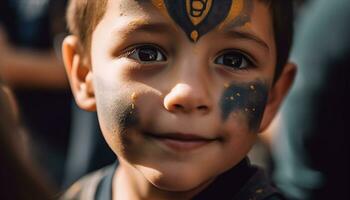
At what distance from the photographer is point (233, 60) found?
177 cm

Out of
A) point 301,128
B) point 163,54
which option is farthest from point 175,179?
point 301,128

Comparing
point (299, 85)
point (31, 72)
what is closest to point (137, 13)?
point (299, 85)

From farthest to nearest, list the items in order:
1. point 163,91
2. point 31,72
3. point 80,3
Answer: point 31,72 → point 80,3 → point 163,91

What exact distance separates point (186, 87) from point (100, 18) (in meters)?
0.36

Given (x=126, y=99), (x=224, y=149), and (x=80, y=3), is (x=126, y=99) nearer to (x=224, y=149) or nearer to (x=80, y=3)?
(x=224, y=149)

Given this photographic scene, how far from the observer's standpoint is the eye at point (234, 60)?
5.72 feet

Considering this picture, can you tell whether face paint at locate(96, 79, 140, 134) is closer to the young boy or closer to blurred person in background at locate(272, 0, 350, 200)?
the young boy

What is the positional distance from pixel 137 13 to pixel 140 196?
0.53 meters

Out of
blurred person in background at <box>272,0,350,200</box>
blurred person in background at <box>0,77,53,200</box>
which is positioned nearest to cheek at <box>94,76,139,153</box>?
blurred person in background at <box>0,77,53,200</box>

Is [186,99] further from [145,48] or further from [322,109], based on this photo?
[322,109]

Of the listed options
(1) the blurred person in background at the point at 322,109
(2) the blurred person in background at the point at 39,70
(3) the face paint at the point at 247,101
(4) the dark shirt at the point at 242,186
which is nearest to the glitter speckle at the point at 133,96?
(3) the face paint at the point at 247,101

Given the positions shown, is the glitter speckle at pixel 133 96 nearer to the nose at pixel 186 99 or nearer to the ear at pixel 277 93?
the nose at pixel 186 99

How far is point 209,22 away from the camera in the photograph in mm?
1723

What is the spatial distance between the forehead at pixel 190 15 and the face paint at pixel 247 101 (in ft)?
0.47
